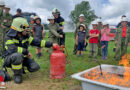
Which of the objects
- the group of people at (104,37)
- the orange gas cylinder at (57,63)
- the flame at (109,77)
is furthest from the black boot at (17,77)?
the group of people at (104,37)

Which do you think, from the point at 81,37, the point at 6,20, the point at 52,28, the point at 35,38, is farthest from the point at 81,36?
the point at 6,20

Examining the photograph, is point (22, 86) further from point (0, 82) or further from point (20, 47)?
point (20, 47)

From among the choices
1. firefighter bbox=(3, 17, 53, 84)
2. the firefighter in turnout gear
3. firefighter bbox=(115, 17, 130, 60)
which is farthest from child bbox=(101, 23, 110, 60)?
the firefighter in turnout gear

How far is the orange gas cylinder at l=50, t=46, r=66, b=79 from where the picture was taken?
357 centimetres

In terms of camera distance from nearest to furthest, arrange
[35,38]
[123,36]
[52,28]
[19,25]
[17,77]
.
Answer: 1. [19,25]
2. [17,77]
3. [35,38]
4. [52,28]
5. [123,36]

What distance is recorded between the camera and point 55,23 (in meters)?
5.59

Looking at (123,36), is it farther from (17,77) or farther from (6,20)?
(6,20)

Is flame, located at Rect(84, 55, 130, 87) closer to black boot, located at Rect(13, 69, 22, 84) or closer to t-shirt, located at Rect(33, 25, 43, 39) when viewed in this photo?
black boot, located at Rect(13, 69, 22, 84)

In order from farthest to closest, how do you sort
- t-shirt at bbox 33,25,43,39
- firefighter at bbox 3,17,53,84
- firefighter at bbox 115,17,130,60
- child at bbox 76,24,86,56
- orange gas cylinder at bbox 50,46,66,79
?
child at bbox 76,24,86,56 → t-shirt at bbox 33,25,43,39 → firefighter at bbox 115,17,130,60 → orange gas cylinder at bbox 50,46,66,79 → firefighter at bbox 3,17,53,84

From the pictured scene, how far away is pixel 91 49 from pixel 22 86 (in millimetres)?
3761

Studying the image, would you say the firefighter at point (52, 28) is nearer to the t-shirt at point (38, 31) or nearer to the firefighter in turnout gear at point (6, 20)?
the t-shirt at point (38, 31)

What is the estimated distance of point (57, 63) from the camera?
3.58 meters

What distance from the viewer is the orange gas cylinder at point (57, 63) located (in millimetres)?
3566

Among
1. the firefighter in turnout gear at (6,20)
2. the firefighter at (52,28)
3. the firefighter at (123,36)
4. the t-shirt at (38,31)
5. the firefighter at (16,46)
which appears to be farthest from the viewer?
the t-shirt at (38,31)
